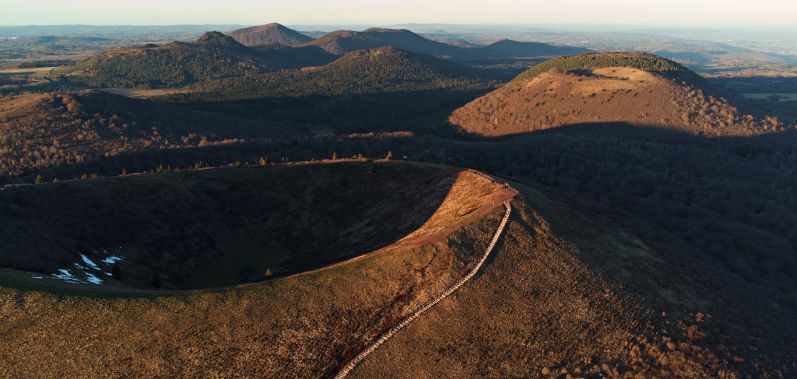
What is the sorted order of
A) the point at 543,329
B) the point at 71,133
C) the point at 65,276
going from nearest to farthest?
1. the point at 543,329
2. the point at 65,276
3. the point at 71,133

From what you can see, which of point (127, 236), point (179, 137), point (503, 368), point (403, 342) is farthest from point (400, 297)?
point (179, 137)

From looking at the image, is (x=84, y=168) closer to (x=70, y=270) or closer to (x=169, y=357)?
(x=70, y=270)

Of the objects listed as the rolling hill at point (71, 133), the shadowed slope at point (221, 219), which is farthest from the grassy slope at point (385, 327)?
the rolling hill at point (71, 133)

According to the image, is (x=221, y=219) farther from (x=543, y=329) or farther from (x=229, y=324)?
(x=543, y=329)

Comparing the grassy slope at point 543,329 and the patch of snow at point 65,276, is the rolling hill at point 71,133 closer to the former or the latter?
the patch of snow at point 65,276

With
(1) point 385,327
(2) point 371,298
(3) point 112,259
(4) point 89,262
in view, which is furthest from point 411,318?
(3) point 112,259

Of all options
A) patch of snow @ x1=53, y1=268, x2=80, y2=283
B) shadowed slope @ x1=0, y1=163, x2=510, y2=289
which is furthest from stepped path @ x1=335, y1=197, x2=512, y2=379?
patch of snow @ x1=53, y1=268, x2=80, y2=283

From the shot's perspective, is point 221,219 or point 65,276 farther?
point 221,219

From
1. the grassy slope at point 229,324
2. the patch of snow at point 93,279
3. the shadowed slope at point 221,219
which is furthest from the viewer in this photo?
the shadowed slope at point 221,219

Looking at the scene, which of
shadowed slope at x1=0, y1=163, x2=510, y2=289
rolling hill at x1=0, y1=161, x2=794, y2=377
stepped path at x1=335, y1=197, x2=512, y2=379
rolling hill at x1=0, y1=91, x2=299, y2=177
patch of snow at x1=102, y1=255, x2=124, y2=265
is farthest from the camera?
rolling hill at x1=0, y1=91, x2=299, y2=177

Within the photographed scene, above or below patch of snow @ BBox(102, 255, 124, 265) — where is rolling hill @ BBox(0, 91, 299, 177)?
above

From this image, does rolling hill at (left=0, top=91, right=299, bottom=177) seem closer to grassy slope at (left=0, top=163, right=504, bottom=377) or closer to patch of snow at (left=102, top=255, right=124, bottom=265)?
patch of snow at (left=102, top=255, right=124, bottom=265)
